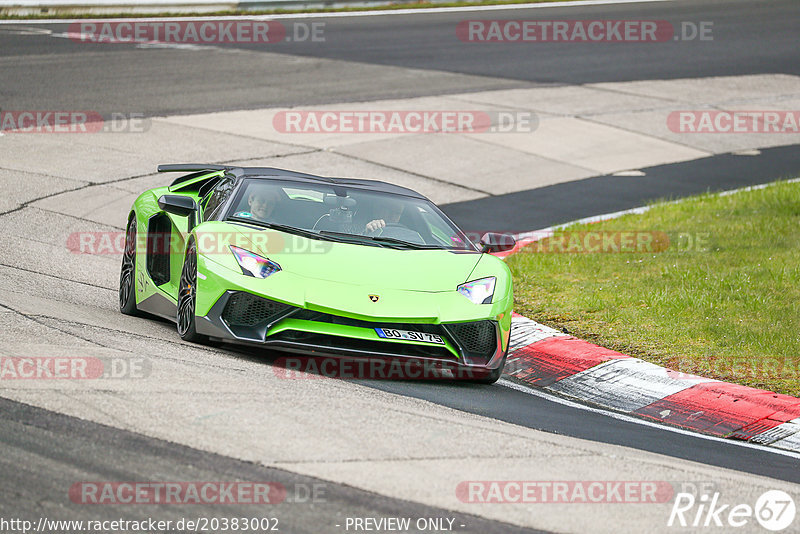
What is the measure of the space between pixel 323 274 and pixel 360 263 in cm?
31

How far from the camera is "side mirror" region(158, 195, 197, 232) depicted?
7.93 meters

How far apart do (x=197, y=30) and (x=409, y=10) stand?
22.5ft

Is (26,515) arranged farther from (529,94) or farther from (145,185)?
(529,94)

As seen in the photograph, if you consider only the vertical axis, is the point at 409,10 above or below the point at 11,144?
above

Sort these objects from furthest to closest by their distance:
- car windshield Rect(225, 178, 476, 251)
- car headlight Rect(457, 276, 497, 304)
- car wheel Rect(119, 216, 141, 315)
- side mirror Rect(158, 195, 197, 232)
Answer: car wheel Rect(119, 216, 141, 315) < side mirror Rect(158, 195, 197, 232) < car windshield Rect(225, 178, 476, 251) < car headlight Rect(457, 276, 497, 304)

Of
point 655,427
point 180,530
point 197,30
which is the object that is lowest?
point 655,427

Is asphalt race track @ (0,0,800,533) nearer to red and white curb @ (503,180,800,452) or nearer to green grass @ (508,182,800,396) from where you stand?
red and white curb @ (503,180,800,452)

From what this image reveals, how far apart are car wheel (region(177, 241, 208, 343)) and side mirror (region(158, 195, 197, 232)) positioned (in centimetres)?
44

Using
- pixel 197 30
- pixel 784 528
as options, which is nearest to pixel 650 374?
pixel 784 528

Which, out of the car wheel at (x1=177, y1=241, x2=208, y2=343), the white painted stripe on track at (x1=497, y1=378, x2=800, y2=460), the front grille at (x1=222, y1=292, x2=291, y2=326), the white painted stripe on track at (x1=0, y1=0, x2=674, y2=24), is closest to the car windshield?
the car wheel at (x1=177, y1=241, x2=208, y2=343)

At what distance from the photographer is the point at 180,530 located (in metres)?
4.25

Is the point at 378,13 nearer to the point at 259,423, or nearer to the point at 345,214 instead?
the point at 345,214

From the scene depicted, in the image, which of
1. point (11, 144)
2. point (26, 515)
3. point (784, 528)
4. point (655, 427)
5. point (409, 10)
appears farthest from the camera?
point (409, 10)

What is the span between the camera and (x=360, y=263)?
729 centimetres
